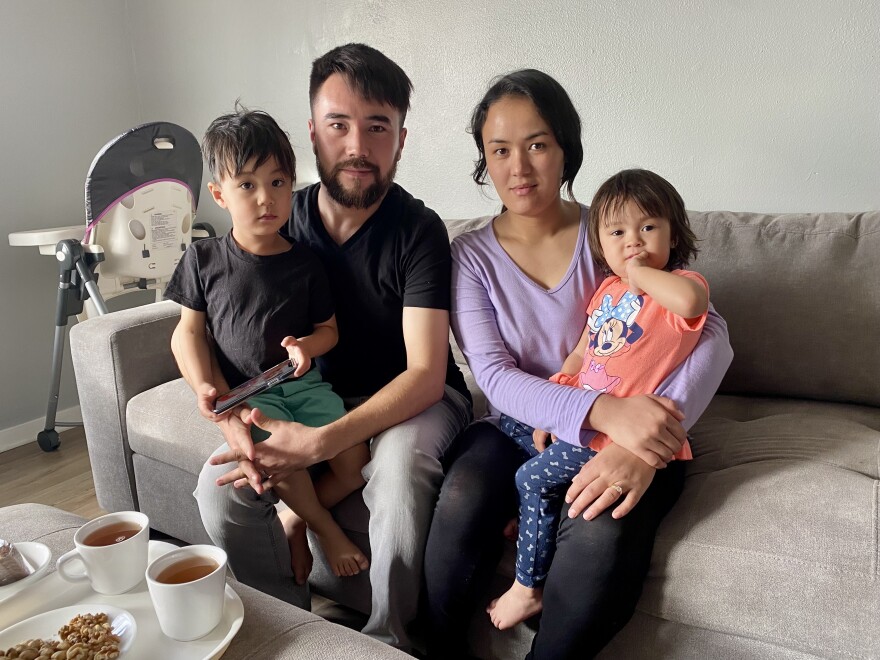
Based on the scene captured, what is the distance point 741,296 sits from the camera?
4.85 feet

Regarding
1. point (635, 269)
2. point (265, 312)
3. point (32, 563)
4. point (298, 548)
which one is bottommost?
point (298, 548)

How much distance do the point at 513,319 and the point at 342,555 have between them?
0.56 metres

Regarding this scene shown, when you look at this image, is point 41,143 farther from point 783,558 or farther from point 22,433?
point 783,558

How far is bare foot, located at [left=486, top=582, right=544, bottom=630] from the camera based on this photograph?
1.07 metres

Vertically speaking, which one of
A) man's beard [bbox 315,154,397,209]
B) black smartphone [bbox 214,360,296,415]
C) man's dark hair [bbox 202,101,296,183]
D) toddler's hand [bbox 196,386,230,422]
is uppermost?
man's dark hair [bbox 202,101,296,183]

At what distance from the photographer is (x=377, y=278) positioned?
4.45 ft

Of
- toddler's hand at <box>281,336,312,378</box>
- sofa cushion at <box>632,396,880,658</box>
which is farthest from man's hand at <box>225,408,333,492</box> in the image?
sofa cushion at <box>632,396,880,658</box>

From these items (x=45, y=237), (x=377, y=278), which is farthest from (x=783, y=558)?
(x=45, y=237)

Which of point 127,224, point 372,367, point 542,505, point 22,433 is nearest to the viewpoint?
point 542,505

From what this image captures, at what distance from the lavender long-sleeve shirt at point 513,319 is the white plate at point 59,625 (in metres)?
0.67

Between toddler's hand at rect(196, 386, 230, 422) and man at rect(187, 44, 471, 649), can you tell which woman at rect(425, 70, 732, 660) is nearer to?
man at rect(187, 44, 471, 649)

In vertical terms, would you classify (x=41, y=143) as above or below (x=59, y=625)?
above

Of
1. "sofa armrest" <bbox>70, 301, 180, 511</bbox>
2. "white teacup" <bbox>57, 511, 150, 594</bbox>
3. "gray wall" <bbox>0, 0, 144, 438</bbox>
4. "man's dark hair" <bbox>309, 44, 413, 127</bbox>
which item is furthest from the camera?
"gray wall" <bbox>0, 0, 144, 438</bbox>

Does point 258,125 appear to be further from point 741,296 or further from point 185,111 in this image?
point 185,111
